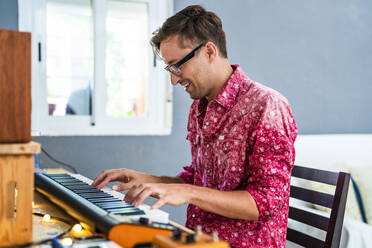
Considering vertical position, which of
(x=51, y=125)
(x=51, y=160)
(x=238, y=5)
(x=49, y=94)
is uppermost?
(x=238, y=5)

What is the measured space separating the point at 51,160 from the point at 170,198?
1633 mm

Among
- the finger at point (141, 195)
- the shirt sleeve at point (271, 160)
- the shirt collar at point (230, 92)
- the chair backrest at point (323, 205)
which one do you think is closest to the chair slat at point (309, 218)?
the chair backrest at point (323, 205)

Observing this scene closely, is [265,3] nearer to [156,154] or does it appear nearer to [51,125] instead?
[156,154]

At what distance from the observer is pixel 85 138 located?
8.71ft

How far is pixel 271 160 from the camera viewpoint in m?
1.31

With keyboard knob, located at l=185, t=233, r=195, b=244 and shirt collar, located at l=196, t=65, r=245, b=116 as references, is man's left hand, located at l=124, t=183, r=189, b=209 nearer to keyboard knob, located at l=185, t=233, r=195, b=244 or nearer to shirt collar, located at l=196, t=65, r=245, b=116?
keyboard knob, located at l=185, t=233, r=195, b=244

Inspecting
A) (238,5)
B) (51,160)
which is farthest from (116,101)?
(238,5)

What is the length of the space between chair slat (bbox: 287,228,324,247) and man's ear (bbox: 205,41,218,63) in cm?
78

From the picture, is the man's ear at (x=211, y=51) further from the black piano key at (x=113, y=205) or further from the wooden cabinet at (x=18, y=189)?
the wooden cabinet at (x=18, y=189)

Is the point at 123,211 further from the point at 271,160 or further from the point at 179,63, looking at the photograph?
the point at 179,63

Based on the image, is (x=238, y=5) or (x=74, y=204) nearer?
(x=74, y=204)

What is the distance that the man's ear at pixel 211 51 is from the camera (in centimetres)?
153

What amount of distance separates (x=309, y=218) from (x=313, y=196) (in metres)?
0.09

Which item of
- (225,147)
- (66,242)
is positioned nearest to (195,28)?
(225,147)
